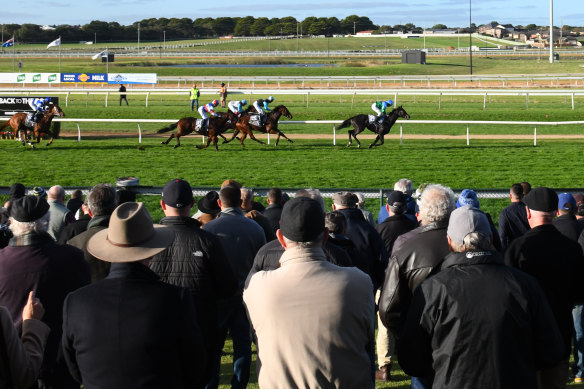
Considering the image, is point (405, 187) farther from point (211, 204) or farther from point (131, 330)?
point (131, 330)

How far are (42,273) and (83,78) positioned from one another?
124 ft

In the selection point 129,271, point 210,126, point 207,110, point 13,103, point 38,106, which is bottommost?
point 129,271

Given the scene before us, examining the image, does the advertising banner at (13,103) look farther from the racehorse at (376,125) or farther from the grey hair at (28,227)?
the grey hair at (28,227)

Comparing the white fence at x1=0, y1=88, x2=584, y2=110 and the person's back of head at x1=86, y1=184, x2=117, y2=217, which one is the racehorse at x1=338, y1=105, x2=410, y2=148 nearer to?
the white fence at x1=0, y1=88, x2=584, y2=110

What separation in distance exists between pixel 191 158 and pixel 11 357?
45.7 feet

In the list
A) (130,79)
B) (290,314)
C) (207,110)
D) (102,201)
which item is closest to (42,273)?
(102,201)

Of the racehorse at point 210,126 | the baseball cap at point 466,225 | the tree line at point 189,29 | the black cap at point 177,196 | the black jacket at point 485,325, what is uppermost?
the tree line at point 189,29

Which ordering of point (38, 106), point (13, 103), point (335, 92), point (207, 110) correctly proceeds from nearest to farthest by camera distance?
1. point (207, 110)
2. point (38, 106)
3. point (13, 103)
4. point (335, 92)

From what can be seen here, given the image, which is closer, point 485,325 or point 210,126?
point 485,325

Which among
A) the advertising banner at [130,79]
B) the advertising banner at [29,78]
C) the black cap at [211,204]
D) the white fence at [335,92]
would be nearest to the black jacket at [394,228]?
the black cap at [211,204]

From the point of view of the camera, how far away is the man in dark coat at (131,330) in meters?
2.84

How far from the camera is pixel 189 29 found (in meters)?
147

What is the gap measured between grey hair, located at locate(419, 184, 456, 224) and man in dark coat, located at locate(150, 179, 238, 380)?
1.06 metres

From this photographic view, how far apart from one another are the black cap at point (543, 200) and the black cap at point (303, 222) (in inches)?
65.8
